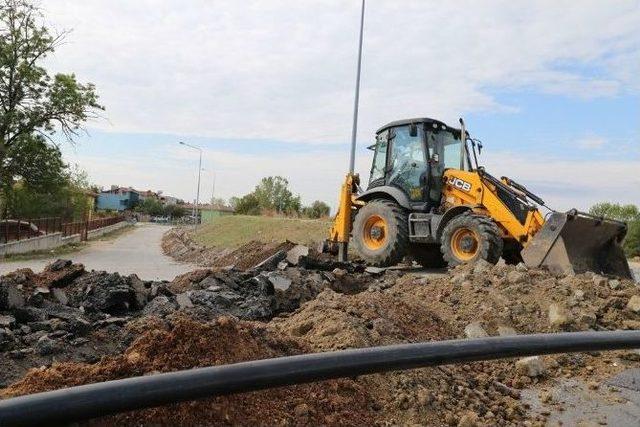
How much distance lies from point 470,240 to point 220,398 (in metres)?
8.96

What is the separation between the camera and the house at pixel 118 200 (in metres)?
126

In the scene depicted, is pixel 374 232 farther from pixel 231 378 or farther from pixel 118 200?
pixel 118 200

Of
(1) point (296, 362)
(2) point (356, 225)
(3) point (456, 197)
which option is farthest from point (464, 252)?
(1) point (296, 362)

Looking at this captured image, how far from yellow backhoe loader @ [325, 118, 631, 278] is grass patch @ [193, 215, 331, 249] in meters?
9.14

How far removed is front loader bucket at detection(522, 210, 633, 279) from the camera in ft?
33.1

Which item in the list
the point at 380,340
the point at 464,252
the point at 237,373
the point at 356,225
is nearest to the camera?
the point at 237,373

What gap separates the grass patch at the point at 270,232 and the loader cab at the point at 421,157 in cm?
951

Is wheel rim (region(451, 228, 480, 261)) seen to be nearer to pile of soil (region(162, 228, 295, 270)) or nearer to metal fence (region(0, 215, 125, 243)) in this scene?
pile of soil (region(162, 228, 295, 270))

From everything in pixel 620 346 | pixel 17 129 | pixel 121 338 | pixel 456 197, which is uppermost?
pixel 17 129

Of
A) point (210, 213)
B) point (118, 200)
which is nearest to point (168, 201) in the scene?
point (118, 200)

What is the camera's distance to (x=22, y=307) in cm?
690

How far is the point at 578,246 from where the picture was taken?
10586 millimetres

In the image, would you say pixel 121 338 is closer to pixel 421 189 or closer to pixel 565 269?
pixel 565 269

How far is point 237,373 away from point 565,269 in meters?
9.43
